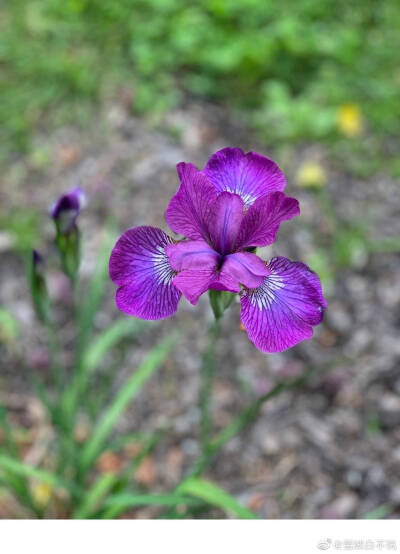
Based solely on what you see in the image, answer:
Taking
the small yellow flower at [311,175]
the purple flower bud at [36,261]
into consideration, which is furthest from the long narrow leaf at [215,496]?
the small yellow flower at [311,175]

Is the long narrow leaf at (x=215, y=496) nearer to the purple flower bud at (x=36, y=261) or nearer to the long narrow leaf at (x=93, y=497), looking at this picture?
the long narrow leaf at (x=93, y=497)

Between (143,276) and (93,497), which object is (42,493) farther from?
(143,276)

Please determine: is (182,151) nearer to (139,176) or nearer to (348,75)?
(139,176)

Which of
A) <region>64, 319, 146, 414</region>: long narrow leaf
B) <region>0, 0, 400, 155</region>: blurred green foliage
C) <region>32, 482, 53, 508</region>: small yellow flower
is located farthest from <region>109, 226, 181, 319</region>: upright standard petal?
<region>0, 0, 400, 155</region>: blurred green foliage

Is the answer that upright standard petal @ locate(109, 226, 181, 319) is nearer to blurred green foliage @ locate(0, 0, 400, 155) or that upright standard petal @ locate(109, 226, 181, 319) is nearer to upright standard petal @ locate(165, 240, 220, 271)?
upright standard petal @ locate(165, 240, 220, 271)

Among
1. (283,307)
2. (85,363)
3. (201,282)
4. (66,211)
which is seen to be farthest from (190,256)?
(85,363)
